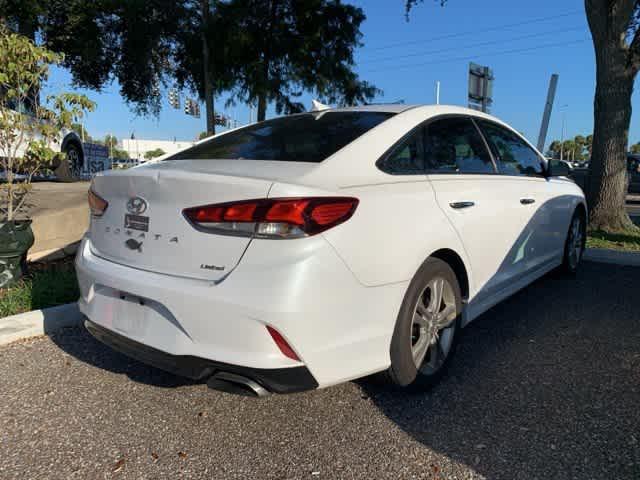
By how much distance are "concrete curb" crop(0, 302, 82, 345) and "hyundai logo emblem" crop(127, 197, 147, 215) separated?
167 centimetres

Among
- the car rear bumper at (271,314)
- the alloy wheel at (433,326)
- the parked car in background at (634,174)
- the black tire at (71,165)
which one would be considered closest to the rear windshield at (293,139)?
the car rear bumper at (271,314)

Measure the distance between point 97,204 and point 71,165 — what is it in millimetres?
9687

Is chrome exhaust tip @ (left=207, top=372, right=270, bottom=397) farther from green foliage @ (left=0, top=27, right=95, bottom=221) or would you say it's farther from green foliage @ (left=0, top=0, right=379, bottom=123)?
green foliage @ (left=0, top=0, right=379, bottom=123)

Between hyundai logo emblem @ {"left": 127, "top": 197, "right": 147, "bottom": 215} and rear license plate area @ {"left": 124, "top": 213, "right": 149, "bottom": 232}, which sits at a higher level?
hyundai logo emblem @ {"left": 127, "top": 197, "right": 147, "bottom": 215}

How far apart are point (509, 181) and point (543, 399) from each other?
153 cm

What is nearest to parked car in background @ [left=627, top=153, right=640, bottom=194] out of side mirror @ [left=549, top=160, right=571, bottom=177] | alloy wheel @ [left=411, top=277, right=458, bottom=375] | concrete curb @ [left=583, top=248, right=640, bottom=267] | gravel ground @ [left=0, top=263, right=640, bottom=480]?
concrete curb @ [left=583, top=248, right=640, bottom=267]

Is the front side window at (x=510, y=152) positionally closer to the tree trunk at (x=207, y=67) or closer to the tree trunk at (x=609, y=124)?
the tree trunk at (x=609, y=124)

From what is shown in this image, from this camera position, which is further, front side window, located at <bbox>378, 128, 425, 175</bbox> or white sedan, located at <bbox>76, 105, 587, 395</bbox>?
front side window, located at <bbox>378, 128, 425, 175</bbox>

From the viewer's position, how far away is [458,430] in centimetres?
236

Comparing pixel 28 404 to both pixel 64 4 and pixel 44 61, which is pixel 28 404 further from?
pixel 64 4

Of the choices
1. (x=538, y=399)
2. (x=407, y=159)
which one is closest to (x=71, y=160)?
(x=407, y=159)

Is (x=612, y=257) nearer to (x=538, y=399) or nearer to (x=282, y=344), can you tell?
(x=538, y=399)

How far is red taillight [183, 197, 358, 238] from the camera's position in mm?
1970

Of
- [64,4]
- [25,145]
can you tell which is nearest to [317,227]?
[25,145]
